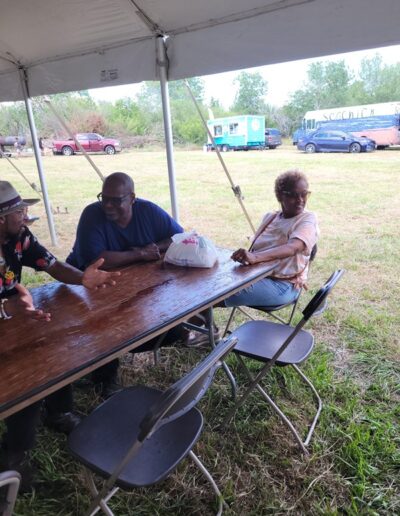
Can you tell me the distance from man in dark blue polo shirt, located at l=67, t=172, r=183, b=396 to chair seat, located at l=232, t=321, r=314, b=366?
758 mm

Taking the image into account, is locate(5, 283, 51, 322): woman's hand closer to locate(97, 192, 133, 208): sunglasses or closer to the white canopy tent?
locate(97, 192, 133, 208): sunglasses

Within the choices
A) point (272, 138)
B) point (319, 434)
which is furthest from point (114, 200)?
point (272, 138)

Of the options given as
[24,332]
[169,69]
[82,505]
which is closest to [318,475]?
[82,505]

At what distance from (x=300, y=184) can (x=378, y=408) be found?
1.45 m

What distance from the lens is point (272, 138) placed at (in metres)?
16.9

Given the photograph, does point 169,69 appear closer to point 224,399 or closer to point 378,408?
point 224,399

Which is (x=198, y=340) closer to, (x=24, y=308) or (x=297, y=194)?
(x=297, y=194)

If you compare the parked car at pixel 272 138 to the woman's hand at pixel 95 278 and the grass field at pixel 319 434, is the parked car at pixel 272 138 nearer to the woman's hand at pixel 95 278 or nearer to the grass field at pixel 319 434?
the grass field at pixel 319 434

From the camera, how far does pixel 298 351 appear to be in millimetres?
2014

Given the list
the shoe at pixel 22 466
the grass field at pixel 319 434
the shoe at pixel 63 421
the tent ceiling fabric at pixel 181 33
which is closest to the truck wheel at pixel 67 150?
the grass field at pixel 319 434

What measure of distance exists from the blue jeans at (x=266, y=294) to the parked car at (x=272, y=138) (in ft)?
48.7

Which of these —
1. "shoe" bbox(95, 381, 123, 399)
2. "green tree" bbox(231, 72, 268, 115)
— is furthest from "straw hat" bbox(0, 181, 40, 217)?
"green tree" bbox(231, 72, 268, 115)

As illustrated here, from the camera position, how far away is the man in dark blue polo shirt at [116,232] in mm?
2334

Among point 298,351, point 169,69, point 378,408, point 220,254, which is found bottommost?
point 378,408
